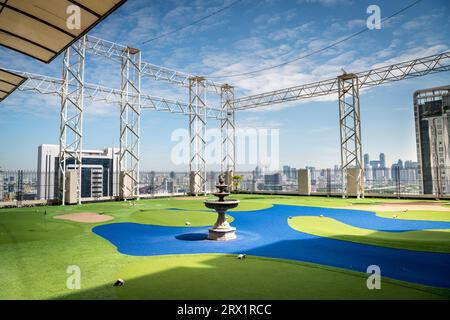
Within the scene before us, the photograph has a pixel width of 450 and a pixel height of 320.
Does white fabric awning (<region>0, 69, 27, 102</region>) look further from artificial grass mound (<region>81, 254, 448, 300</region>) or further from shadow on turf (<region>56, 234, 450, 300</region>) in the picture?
shadow on turf (<region>56, 234, 450, 300</region>)

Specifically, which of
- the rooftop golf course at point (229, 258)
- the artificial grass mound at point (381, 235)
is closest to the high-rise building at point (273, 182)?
the rooftop golf course at point (229, 258)

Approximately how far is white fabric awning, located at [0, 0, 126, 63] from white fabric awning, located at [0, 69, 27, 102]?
3.22 ft

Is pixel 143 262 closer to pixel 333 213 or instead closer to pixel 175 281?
pixel 175 281

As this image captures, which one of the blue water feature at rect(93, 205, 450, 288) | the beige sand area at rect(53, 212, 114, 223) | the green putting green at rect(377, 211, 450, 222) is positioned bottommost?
the blue water feature at rect(93, 205, 450, 288)

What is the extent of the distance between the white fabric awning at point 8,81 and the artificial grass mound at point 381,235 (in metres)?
11.4

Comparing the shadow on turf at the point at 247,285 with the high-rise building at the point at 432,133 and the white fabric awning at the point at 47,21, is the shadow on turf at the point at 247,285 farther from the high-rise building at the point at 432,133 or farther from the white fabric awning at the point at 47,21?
the high-rise building at the point at 432,133

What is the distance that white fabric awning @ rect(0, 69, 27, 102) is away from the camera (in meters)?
8.91

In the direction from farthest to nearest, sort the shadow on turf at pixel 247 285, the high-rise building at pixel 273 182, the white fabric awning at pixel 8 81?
the high-rise building at pixel 273 182
the white fabric awning at pixel 8 81
the shadow on turf at pixel 247 285

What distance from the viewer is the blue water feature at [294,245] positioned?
6.31 meters

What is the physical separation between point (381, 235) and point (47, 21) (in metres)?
11.9

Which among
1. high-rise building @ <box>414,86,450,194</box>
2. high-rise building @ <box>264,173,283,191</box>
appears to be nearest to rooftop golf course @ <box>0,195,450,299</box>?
high-rise building @ <box>264,173,283,191</box>

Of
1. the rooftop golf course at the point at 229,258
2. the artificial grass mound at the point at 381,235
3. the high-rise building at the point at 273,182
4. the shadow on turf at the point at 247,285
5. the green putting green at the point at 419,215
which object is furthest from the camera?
the high-rise building at the point at 273,182

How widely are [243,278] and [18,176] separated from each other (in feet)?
68.2
